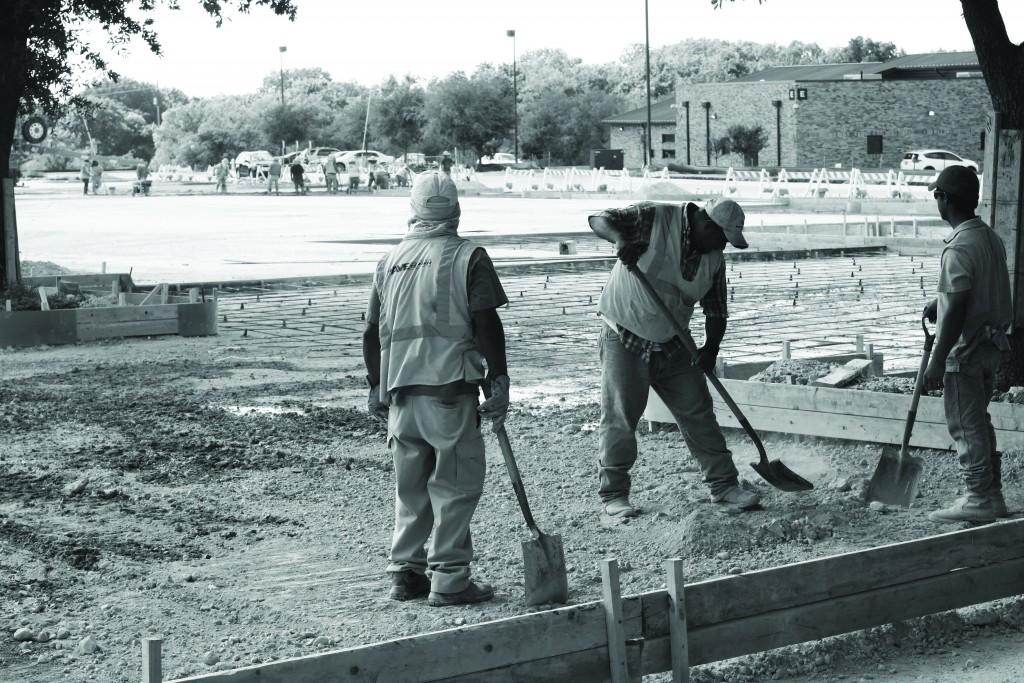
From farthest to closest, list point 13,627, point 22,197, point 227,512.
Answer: point 22,197, point 227,512, point 13,627

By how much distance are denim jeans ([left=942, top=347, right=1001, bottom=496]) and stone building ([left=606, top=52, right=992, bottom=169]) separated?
54.5 metres

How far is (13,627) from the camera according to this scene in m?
5.16

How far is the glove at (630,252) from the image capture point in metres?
6.15

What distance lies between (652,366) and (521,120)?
7166 cm

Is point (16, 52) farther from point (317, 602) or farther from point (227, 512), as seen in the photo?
point (317, 602)

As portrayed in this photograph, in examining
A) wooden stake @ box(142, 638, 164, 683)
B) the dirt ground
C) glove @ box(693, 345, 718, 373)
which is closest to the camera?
wooden stake @ box(142, 638, 164, 683)

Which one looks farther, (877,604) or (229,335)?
(229,335)

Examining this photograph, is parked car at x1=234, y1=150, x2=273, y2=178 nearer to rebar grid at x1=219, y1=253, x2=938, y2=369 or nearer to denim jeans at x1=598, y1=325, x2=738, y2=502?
rebar grid at x1=219, y1=253, x2=938, y2=369

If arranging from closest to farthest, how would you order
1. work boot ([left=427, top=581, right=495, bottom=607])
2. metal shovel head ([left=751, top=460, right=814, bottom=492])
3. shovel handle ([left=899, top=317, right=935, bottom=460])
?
work boot ([left=427, top=581, right=495, bottom=607]), shovel handle ([left=899, top=317, right=935, bottom=460]), metal shovel head ([left=751, top=460, right=814, bottom=492])

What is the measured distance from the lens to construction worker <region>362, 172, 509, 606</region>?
525 cm

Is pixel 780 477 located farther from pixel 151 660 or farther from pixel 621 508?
pixel 151 660

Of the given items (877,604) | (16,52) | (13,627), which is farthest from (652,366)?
(16,52)

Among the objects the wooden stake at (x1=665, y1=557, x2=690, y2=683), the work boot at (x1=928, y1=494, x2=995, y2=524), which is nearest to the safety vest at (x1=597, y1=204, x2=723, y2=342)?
the work boot at (x1=928, y1=494, x2=995, y2=524)

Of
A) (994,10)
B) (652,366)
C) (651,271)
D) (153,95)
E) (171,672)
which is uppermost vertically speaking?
(153,95)
